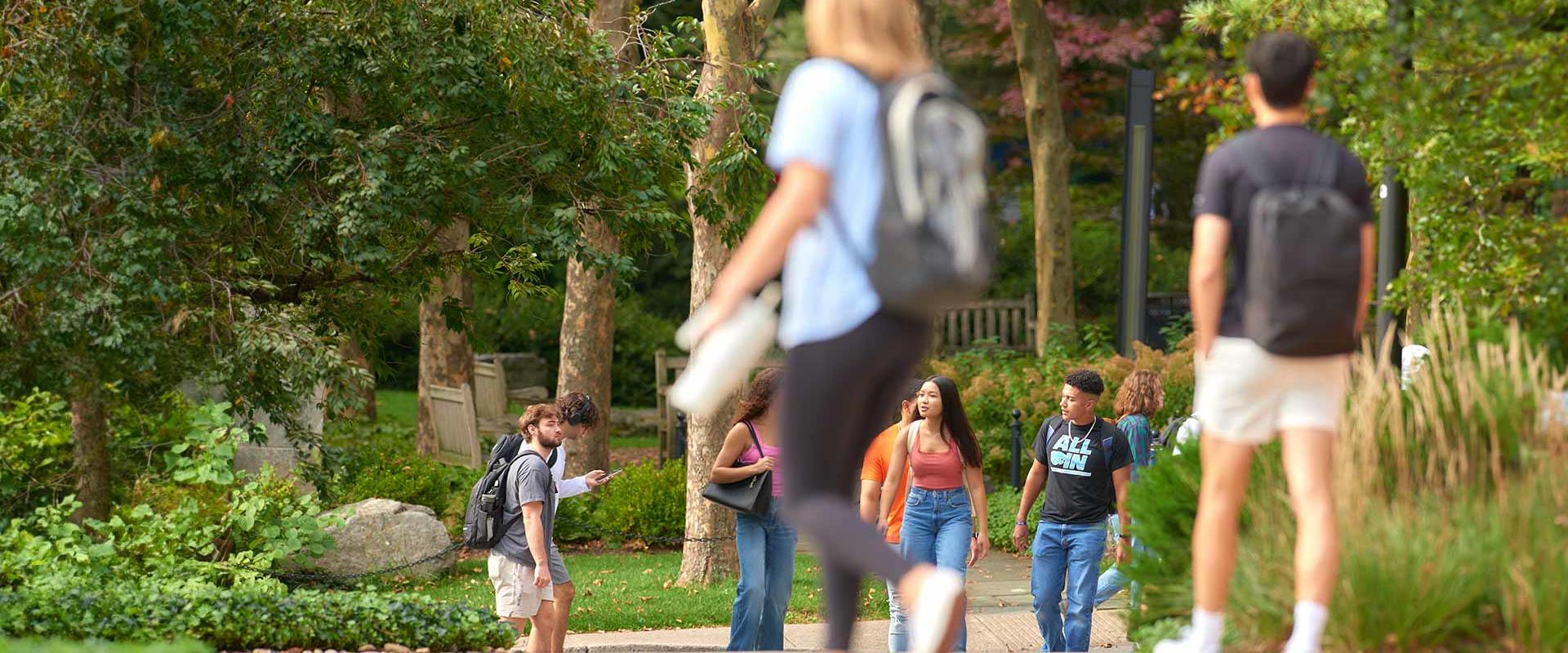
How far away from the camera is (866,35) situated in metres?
3.58

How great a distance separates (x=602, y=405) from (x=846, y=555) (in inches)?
513

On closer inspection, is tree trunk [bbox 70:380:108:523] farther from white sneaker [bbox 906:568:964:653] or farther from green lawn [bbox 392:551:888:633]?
white sneaker [bbox 906:568:964:653]

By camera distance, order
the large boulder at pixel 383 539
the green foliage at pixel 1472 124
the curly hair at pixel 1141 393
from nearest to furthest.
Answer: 1. the green foliage at pixel 1472 124
2. the curly hair at pixel 1141 393
3. the large boulder at pixel 383 539

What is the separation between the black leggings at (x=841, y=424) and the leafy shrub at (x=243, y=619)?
4.48m

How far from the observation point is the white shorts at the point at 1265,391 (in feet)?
13.3

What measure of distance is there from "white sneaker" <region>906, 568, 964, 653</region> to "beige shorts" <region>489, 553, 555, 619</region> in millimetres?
4613

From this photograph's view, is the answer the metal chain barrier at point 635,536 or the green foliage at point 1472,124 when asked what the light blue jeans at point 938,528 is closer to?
the green foliage at point 1472,124

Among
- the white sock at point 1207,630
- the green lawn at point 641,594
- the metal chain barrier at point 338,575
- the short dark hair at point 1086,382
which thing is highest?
the short dark hair at point 1086,382

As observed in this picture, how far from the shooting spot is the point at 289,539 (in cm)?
960

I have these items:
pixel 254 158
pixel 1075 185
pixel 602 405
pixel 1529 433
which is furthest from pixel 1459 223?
pixel 1075 185

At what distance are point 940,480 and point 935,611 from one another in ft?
15.7

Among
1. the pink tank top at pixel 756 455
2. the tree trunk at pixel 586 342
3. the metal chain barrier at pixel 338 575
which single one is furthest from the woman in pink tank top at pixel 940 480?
the tree trunk at pixel 586 342

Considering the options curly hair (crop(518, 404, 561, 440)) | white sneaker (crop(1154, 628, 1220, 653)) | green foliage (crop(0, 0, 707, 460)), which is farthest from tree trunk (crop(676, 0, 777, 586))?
white sneaker (crop(1154, 628, 1220, 653))

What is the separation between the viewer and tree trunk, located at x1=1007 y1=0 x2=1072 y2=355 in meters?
20.5
